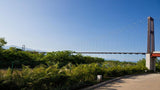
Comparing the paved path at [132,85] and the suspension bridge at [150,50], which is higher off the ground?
the suspension bridge at [150,50]

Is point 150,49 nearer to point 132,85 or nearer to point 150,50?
point 150,50

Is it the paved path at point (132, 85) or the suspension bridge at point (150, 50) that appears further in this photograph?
the suspension bridge at point (150, 50)

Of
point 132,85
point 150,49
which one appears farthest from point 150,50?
point 132,85

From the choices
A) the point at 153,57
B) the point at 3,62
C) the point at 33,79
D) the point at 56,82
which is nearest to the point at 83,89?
the point at 56,82

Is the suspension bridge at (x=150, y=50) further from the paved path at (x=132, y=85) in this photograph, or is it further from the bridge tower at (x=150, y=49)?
the paved path at (x=132, y=85)

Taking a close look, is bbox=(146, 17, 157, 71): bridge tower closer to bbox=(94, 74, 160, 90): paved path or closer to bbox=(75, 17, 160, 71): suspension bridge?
bbox=(75, 17, 160, 71): suspension bridge

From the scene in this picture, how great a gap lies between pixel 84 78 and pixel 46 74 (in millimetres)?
2967

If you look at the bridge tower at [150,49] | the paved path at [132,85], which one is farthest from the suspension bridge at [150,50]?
the paved path at [132,85]

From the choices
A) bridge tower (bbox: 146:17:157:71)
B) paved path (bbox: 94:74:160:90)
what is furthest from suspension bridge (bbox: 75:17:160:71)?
paved path (bbox: 94:74:160:90)

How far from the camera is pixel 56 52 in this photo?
1456cm

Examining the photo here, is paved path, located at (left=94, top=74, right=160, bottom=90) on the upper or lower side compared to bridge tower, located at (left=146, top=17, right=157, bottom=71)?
lower

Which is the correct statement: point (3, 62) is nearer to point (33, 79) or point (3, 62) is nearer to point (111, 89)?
point (33, 79)

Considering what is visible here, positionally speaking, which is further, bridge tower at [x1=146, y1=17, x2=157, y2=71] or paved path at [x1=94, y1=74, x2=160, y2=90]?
bridge tower at [x1=146, y1=17, x2=157, y2=71]

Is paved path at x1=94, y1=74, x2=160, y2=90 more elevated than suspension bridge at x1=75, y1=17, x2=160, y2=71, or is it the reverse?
suspension bridge at x1=75, y1=17, x2=160, y2=71
